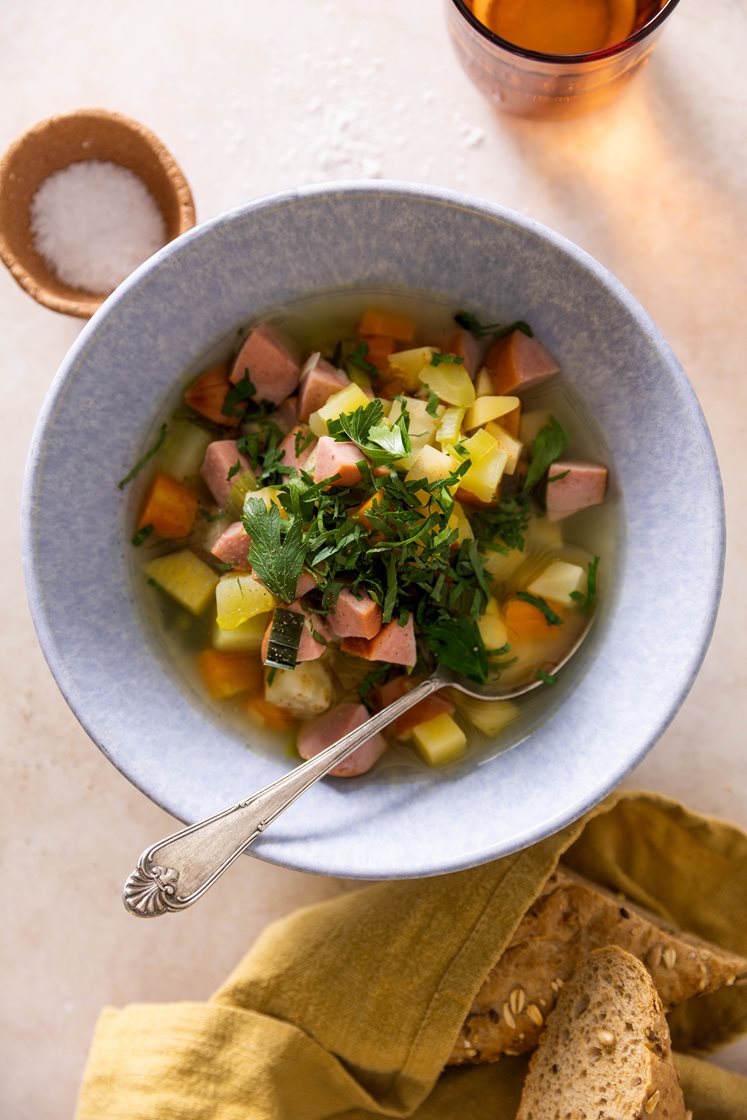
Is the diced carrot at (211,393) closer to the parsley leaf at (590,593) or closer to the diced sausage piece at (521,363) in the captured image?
the diced sausage piece at (521,363)

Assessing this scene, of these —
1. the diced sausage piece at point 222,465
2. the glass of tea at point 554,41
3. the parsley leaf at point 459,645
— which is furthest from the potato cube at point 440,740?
the glass of tea at point 554,41

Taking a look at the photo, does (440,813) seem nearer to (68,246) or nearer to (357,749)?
(357,749)

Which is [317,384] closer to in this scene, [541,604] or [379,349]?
[379,349]

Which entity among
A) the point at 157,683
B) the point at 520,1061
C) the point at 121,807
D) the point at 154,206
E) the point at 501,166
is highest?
the point at 154,206

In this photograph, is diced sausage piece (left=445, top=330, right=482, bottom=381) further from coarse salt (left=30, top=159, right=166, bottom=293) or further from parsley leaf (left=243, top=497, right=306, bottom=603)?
coarse salt (left=30, top=159, right=166, bottom=293)

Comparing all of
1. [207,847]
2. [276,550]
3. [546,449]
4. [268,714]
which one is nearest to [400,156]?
[546,449]

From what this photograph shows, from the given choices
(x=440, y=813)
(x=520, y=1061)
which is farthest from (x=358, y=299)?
(x=520, y=1061)

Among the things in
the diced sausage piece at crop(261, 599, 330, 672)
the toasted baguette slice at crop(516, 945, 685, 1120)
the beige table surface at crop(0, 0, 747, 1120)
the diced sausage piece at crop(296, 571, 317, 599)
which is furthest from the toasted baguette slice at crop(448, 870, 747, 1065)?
the diced sausage piece at crop(296, 571, 317, 599)
